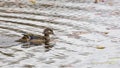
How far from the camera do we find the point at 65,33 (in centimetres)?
1638

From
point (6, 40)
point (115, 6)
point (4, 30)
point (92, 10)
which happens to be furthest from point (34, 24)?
point (115, 6)

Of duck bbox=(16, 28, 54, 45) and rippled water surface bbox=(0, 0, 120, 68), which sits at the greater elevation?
duck bbox=(16, 28, 54, 45)

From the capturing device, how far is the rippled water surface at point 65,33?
12.6 m

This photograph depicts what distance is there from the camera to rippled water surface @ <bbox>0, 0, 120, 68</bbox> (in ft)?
41.2

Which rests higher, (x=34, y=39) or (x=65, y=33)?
(x=34, y=39)

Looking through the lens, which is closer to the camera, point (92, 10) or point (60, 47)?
point (60, 47)

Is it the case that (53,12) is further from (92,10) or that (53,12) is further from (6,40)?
(6,40)

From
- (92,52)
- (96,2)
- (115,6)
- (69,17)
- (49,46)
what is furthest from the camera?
(96,2)

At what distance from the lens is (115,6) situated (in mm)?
23688

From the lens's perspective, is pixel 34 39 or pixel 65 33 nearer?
pixel 34 39

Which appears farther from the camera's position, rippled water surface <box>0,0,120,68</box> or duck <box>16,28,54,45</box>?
duck <box>16,28,54,45</box>

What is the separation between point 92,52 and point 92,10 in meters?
8.97

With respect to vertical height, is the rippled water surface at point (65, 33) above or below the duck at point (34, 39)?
below

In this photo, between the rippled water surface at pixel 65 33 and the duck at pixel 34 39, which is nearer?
the rippled water surface at pixel 65 33
